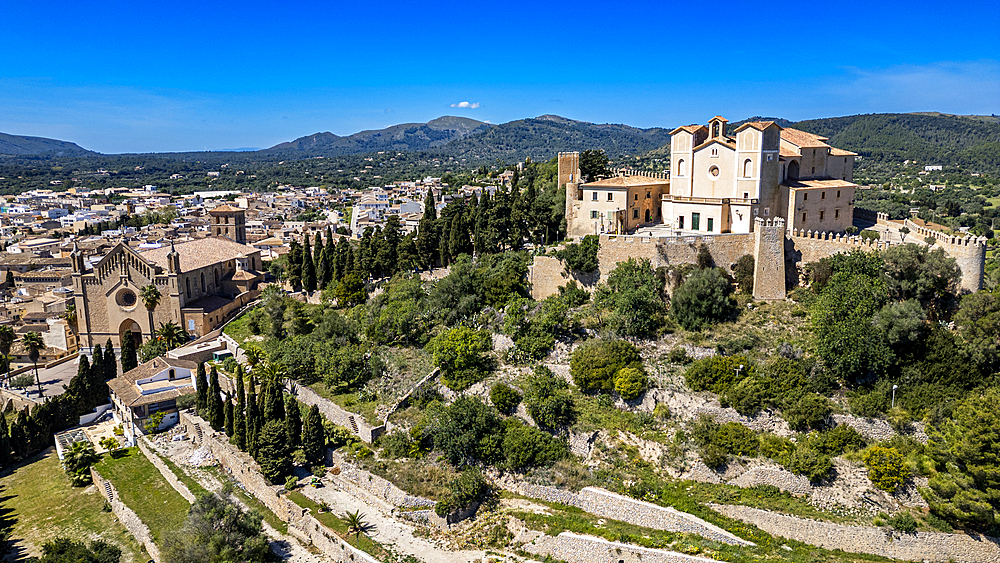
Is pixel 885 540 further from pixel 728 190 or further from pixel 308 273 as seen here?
pixel 308 273

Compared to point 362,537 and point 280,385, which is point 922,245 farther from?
point 280,385

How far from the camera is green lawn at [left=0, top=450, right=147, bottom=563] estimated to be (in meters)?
25.4

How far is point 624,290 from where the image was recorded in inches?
1168

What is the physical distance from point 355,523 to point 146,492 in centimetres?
1109

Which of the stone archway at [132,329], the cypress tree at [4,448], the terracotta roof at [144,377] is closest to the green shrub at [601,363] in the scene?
the terracotta roof at [144,377]

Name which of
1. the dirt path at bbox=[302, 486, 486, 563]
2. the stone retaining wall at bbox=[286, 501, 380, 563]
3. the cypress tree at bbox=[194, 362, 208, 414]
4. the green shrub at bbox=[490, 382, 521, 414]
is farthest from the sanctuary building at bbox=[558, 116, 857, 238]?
the cypress tree at bbox=[194, 362, 208, 414]

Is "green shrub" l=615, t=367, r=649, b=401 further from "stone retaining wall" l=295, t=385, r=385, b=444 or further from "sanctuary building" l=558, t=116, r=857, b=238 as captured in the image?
"stone retaining wall" l=295, t=385, r=385, b=444

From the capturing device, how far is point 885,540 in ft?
68.1

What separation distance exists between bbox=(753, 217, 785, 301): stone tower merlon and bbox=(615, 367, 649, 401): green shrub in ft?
24.6

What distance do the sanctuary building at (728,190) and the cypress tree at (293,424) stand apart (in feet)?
56.6

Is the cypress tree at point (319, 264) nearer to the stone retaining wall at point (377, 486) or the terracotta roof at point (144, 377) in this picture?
the terracotta roof at point (144, 377)

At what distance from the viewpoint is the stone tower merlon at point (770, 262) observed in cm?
2956

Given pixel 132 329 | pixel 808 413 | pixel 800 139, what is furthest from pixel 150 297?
pixel 800 139

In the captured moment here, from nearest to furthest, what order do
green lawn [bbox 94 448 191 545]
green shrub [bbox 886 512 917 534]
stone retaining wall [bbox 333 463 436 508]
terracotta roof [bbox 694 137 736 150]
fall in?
1. green shrub [bbox 886 512 917 534]
2. stone retaining wall [bbox 333 463 436 508]
3. green lawn [bbox 94 448 191 545]
4. terracotta roof [bbox 694 137 736 150]
